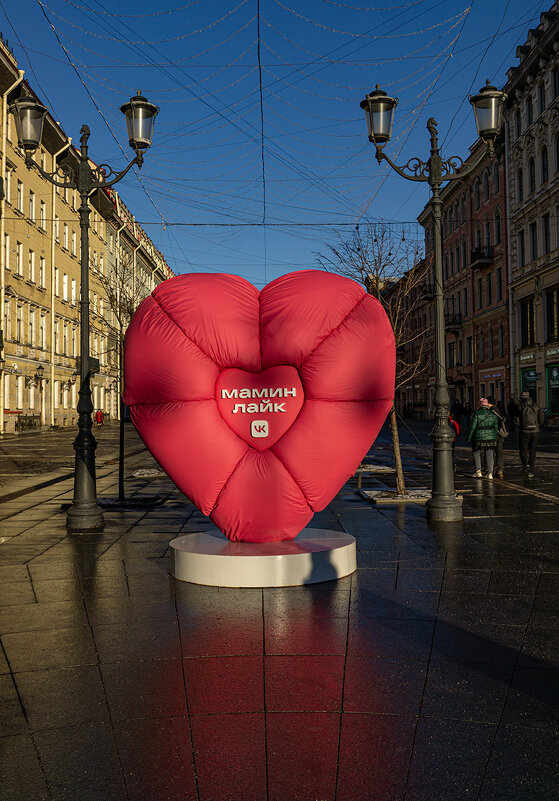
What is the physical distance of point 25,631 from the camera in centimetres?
459

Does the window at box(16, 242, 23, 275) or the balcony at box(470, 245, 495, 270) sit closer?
the window at box(16, 242, 23, 275)

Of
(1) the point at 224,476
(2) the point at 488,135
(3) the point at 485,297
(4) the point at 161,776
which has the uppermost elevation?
(3) the point at 485,297

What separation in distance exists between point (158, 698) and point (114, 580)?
2684 mm

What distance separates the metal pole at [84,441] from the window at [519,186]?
34411 millimetres

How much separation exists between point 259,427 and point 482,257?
4215 centimetres

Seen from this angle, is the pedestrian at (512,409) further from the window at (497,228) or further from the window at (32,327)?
the window at (32,327)

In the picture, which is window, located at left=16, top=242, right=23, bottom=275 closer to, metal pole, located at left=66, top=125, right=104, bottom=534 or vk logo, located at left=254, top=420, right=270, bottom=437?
metal pole, located at left=66, top=125, right=104, bottom=534

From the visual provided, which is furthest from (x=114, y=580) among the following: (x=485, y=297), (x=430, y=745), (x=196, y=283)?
(x=485, y=297)

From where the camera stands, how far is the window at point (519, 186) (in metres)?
38.7

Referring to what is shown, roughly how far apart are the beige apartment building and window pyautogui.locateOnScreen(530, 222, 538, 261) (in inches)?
806

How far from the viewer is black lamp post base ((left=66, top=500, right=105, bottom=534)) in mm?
8570

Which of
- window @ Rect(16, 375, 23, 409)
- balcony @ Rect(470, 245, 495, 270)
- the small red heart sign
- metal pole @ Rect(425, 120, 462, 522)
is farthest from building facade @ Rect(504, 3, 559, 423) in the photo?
the small red heart sign

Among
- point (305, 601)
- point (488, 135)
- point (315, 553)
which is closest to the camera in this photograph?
point (305, 601)

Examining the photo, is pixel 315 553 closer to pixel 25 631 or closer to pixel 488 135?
pixel 25 631
